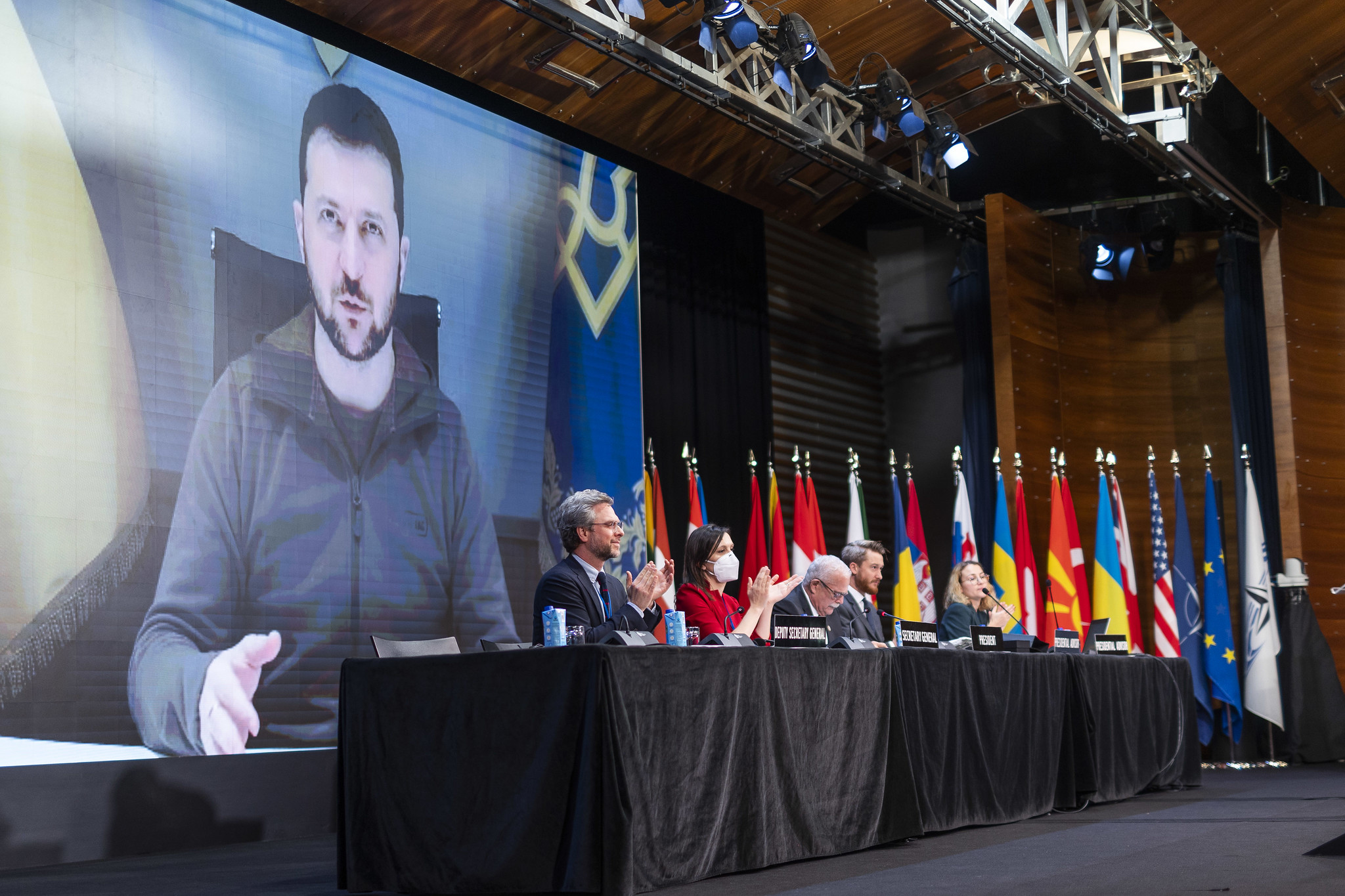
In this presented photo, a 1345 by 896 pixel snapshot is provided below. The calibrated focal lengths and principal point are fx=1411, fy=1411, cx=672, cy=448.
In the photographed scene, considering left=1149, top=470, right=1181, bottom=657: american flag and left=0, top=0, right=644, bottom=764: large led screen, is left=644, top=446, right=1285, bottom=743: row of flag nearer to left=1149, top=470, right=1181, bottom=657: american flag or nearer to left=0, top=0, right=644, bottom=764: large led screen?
left=1149, top=470, right=1181, bottom=657: american flag

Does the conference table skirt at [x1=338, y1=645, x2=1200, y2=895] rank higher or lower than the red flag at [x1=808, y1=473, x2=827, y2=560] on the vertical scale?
lower

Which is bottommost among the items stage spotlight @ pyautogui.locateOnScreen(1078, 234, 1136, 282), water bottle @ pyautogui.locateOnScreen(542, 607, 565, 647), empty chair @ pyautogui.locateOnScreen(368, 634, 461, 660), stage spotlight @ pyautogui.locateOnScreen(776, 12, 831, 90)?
empty chair @ pyautogui.locateOnScreen(368, 634, 461, 660)

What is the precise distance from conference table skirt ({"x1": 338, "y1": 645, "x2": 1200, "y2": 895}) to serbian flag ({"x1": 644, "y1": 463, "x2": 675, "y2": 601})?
3.35 m

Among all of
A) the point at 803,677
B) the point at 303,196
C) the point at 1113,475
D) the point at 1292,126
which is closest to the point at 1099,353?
the point at 1113,475

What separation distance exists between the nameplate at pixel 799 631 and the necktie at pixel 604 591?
1.62 ft

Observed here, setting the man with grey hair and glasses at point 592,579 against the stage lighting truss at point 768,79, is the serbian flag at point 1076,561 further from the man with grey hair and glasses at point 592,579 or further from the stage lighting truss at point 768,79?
the man with grey hair and glasses at point 592,579

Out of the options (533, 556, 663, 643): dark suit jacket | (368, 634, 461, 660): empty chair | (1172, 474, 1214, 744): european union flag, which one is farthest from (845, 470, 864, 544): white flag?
(368, 634, 461, 660): empty chair

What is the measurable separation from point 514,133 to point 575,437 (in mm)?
1564

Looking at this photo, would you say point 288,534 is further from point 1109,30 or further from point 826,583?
point 1109,30

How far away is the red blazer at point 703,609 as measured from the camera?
445cm

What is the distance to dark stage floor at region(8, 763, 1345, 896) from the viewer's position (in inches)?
129

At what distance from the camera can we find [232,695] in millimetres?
5402

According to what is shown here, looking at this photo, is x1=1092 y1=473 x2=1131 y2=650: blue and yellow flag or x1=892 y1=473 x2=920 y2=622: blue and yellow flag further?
x1=1092 y1=473 x2=1131 y2=650: blue and yellow flag

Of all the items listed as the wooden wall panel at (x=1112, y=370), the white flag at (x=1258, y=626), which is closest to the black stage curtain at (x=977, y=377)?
the wooden wall panel at (x=1112, y=370)
